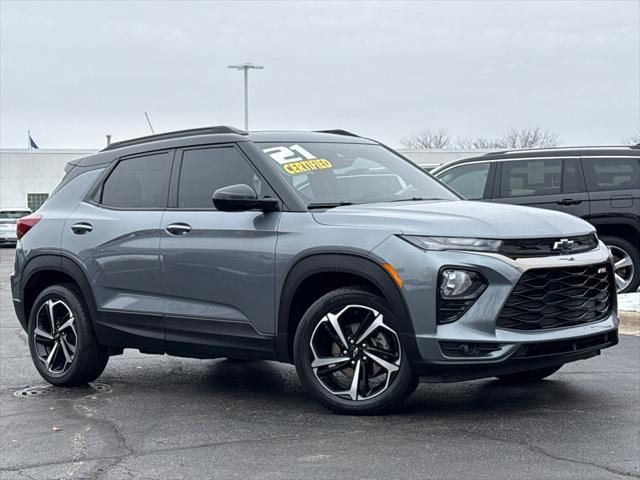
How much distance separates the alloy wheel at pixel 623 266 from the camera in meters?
12.6

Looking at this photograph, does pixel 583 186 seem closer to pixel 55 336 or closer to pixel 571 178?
pixel 571 178

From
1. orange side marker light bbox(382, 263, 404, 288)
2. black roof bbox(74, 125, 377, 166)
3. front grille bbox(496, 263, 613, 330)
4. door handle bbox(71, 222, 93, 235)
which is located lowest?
front grille bbox(496, 263, 613, 330)

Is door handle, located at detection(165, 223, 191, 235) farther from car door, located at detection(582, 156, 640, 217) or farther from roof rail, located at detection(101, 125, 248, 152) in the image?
car door, located at detection(582, 156, 640, 217)

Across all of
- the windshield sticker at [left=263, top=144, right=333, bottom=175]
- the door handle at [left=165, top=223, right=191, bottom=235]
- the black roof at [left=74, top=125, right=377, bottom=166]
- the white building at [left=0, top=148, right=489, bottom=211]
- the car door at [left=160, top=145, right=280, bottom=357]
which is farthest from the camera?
the white building at [left=0, top=148, right=489, bottom=211]

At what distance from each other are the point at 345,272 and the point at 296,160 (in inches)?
41.1

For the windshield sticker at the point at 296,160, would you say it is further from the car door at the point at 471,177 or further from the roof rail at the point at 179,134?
the car door at the point at 471,177

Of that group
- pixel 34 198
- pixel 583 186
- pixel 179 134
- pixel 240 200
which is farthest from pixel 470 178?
pixel 34 198

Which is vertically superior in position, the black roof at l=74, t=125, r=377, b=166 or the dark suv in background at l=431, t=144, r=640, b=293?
the black roof at l=74, t=125, r=377, b=166

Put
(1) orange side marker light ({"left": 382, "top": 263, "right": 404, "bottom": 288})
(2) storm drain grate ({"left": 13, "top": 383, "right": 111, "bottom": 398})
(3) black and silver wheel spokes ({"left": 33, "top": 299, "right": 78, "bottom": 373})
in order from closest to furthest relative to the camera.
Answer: (1) orange side marker light ({"left": 382, "top": 263, "right": 404, "bottom": 288}) → (2) storm drain grate ({"left": 13, "top": 383, "right": 111, "bottom": 398}) → (3) black and silver wheel spokes ({"left": 33, "top": 299, "right": 78, "bottom": 373})

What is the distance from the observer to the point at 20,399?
7.10 m

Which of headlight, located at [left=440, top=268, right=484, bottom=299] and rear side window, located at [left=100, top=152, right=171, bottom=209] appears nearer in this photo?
headlight, located at [left=440, top=268, right=484, bottom=299]

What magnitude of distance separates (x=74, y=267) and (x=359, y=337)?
2.55 meters

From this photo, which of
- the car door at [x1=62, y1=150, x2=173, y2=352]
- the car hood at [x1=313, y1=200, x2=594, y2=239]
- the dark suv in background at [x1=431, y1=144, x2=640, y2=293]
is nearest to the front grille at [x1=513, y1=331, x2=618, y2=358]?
the car hood at [x1=313, y1=200, x2=594, y2=239]

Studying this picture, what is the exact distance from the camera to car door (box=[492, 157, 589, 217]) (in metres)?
12.7
